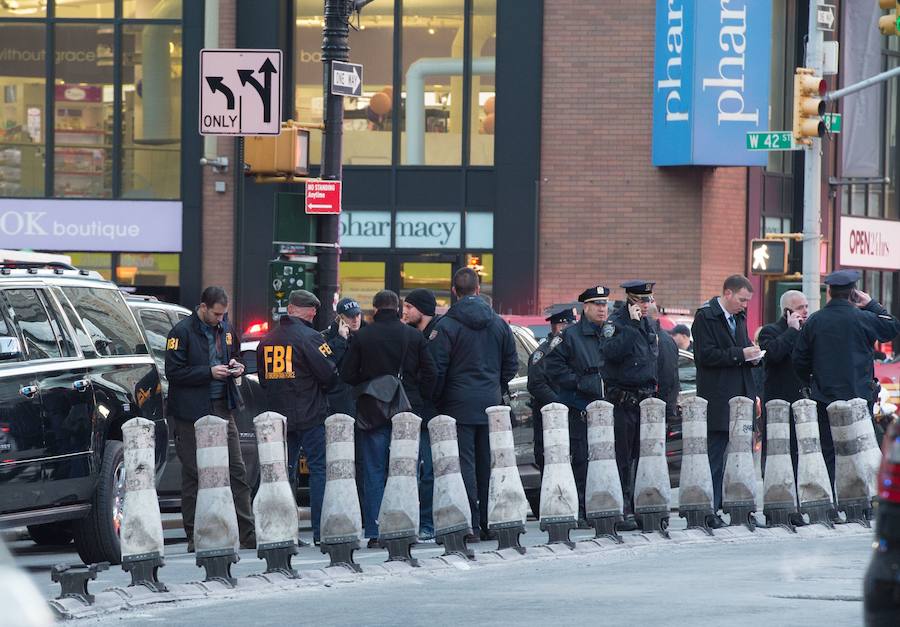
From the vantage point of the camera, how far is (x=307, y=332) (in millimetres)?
12867

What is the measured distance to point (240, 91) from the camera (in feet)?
50.2

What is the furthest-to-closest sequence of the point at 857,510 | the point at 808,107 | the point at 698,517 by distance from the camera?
the point at 808,107 < the point at 857,510 < the point at 698,517

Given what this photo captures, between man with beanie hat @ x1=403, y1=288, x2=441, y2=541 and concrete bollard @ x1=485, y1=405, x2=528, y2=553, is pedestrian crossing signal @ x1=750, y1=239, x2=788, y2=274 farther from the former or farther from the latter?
concrete bollard @ x1=485, y1=405, x2=528, y2=553

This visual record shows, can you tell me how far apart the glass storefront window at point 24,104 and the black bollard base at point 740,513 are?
1883 cm

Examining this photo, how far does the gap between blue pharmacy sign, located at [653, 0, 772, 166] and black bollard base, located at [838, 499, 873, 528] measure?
15.2 metres

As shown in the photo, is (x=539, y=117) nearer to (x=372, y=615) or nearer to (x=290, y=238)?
(x=290, y=238)

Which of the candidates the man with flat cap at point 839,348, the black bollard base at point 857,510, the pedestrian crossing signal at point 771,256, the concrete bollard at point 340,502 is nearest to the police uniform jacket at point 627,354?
the man with flat cap at point 839,348

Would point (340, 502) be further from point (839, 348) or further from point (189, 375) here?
point (839, 348)

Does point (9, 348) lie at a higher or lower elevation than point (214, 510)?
higher

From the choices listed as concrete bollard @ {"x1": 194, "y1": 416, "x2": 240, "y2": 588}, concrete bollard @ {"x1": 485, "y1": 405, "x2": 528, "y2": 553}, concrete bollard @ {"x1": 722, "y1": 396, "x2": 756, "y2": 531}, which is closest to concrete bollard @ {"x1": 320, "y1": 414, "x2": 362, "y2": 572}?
concrete bollard @ {"x1": 194, "y1": 416, "x2": 240, "y2": 588}

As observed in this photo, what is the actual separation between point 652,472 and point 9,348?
4677mm

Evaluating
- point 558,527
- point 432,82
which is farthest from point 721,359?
point 432,82

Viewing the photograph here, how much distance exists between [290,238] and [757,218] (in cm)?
1692

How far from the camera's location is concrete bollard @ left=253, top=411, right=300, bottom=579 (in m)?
10.6
